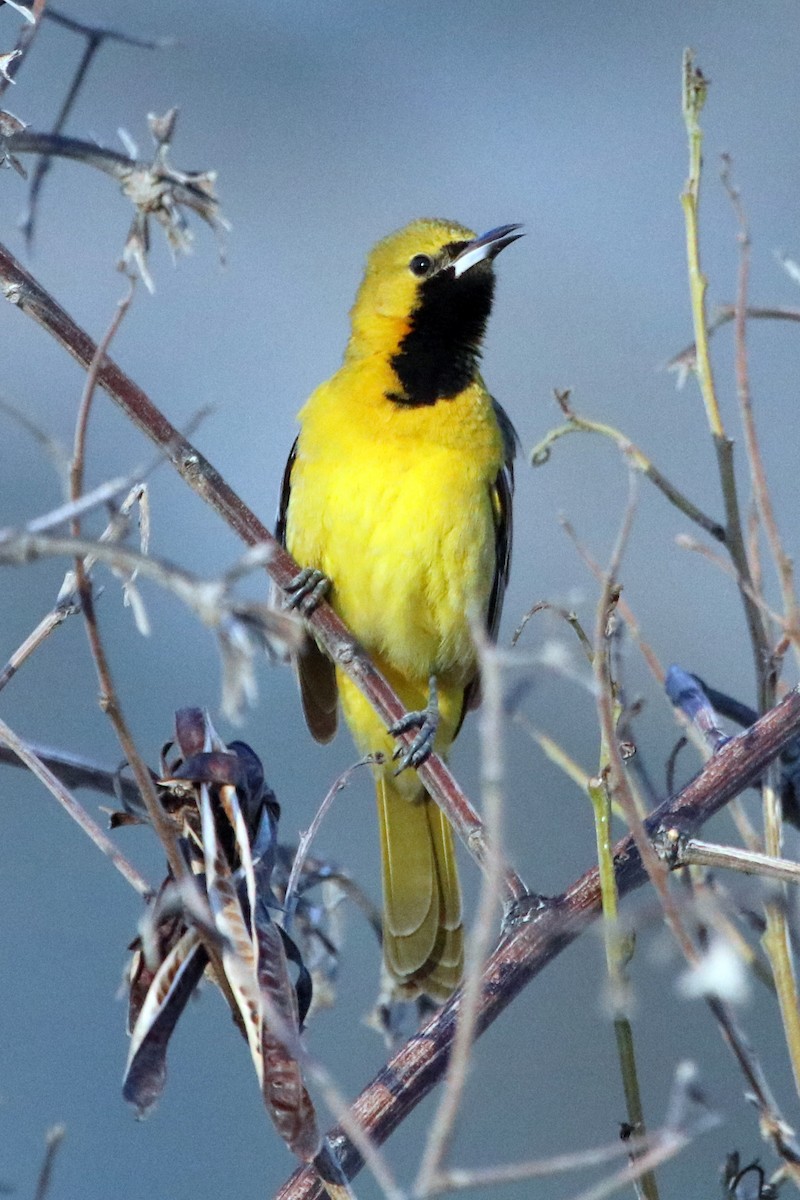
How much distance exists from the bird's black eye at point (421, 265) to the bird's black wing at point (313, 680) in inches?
19.3

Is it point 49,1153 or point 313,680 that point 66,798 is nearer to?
point 49,1153

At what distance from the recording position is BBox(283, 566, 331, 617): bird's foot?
2.47 metres

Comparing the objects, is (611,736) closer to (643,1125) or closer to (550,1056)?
(643,1125)

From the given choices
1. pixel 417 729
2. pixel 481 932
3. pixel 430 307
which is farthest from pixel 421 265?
pixel 481 932

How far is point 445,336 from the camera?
3295mm

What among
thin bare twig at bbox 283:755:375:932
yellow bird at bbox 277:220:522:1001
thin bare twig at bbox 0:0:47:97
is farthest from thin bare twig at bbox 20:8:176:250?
yellow bird at bbox 277:220:522:1001

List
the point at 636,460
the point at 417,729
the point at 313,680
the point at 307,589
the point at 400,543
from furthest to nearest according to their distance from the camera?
the point at 313,680 < the point at 400,543 < the point at 307,589 < the point at 417,729 < the point at 636,460

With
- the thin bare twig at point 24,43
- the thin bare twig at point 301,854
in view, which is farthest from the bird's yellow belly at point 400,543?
the thin bare twig at point 24,43

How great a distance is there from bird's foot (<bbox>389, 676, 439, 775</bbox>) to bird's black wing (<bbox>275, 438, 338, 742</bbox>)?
257 millimetres

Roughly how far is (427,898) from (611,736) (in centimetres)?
185

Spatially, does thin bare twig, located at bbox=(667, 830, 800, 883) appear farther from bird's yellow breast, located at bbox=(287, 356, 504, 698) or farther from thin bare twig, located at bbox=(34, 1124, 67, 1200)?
bird's yellow breast, located at bbox=(287, 356, 504, 698)

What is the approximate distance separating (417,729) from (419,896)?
55cm

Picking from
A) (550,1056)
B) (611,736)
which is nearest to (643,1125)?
(611,736)

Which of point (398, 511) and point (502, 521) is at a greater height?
point (398, 511)
